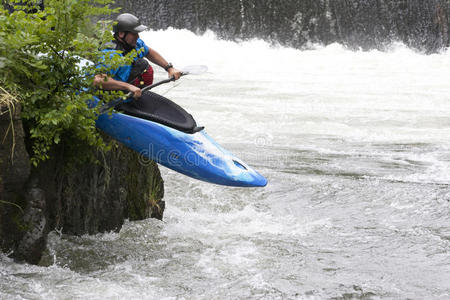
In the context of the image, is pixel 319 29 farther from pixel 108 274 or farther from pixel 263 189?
pixel 108 274

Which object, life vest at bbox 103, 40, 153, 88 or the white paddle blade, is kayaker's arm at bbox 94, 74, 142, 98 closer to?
life vest at bbox 103, 40, 153, 88

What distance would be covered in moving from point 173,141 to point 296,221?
1.32 metres

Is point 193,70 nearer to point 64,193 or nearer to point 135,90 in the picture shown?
point 135,90

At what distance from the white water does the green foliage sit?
0.84 meters

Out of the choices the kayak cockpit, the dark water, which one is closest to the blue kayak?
the kayak cockpit

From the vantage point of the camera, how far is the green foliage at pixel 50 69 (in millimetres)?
4125

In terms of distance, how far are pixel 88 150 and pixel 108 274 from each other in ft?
2.67

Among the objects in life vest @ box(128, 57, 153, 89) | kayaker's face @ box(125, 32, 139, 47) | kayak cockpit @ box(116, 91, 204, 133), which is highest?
kayaker's face @ box(125, 32, 139, 47)

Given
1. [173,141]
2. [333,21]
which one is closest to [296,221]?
[173,141]

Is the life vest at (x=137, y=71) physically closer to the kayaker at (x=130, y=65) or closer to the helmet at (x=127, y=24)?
the kayaker at (x=130, y=65)

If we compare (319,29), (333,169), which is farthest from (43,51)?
(319,29)

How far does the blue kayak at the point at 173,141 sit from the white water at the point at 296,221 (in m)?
0.48

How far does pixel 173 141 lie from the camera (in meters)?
4.99

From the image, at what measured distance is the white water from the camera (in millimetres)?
4273
